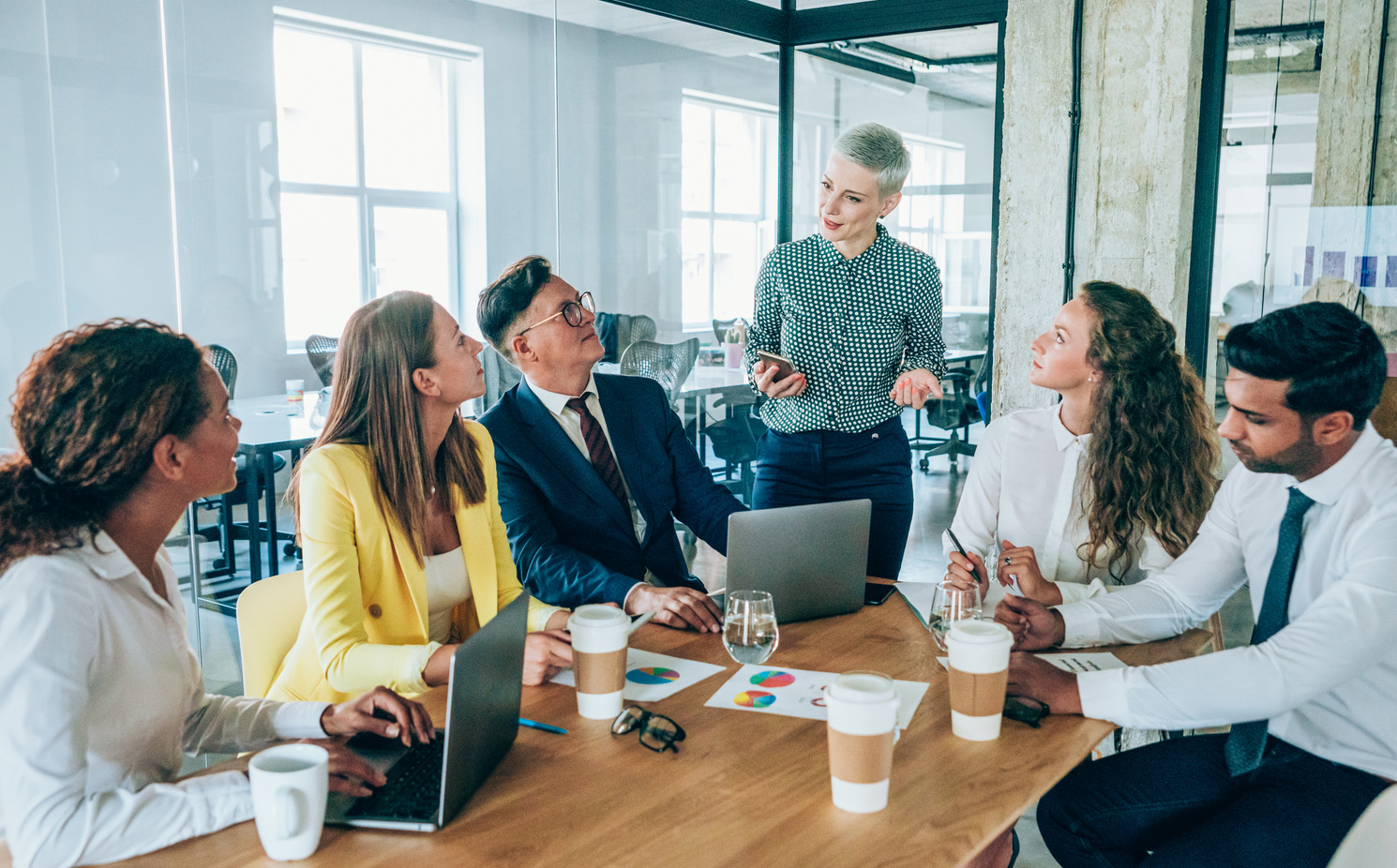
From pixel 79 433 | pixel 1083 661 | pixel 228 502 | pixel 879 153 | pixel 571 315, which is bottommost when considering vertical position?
pixel 228 502

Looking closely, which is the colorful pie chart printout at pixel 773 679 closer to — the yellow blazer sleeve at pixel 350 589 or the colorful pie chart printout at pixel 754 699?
the colorful pie chart printout at pixel 754 699

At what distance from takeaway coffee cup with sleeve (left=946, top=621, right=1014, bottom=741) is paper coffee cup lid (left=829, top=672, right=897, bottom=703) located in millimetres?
218

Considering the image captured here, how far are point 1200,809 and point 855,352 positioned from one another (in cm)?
149

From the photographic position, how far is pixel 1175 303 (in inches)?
152

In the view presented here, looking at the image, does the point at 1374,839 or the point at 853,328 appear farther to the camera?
the point at 853,328

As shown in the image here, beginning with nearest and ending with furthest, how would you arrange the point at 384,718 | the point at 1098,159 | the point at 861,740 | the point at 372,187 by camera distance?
1. the point at 861,740
2. the point at 384,718
3. the point at 1098,159
4. the point at 372,187

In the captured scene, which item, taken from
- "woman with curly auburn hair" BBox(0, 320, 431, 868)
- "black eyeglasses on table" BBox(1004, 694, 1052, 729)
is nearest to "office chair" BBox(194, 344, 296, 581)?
"woman with curly auburn hair" BBox(0, 320, 431, 868)

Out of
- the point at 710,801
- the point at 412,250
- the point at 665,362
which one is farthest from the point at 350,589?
the point at 665,362

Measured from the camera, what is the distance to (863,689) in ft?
4.18

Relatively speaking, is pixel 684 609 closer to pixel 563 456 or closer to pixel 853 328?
pixel 563 456

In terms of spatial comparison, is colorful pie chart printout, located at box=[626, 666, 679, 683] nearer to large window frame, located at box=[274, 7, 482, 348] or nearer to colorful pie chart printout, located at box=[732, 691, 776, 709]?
colorful pie chart printout, located at box=[732, 691, 776, 709]

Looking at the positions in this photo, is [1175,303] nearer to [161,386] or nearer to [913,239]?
[913,239]

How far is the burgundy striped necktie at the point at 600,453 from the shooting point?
8.12ft

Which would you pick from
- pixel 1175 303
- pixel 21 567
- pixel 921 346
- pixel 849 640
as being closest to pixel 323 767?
pixel 21 567
